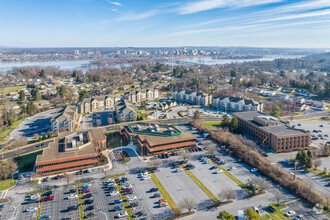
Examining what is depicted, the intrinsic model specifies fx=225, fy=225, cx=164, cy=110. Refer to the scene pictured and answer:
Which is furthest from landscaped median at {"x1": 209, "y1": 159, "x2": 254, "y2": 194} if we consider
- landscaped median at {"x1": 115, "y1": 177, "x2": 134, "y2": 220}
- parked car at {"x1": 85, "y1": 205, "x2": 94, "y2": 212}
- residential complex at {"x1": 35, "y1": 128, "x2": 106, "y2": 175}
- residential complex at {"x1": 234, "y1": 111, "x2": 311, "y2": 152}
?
residential complex at {"x1": 35, "y1": 128, "x2": 106, "y2": 175}

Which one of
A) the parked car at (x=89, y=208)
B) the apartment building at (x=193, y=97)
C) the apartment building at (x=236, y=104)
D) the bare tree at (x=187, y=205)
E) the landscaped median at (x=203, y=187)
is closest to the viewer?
the bare tree at (x=187, y=205)

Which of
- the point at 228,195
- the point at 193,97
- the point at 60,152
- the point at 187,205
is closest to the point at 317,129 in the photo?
the point at 193,97

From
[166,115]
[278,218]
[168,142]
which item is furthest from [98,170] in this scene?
[166,115]

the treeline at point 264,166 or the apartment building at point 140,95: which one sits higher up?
the apartment building at point 140,95

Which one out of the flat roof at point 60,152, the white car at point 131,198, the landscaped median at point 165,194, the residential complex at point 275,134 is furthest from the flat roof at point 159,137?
the residential complex at point 275,134

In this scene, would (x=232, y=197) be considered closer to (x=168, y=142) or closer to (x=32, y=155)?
(x=168, y=142)

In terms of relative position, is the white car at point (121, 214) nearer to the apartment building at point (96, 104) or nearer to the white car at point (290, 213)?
the white car at point (290, 213)

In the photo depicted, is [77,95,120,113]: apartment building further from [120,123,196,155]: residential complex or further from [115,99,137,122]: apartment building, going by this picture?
[120,123,196,155]: residential complex
